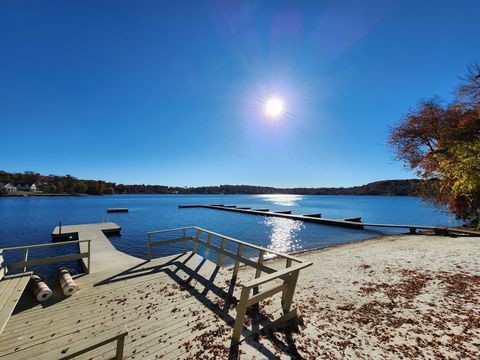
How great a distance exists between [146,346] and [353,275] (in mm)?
5947

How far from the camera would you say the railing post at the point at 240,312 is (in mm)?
3066

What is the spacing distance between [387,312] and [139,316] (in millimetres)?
4783

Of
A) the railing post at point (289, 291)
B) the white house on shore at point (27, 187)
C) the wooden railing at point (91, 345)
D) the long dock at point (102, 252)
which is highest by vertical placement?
the white house on shore at point (27, 187)

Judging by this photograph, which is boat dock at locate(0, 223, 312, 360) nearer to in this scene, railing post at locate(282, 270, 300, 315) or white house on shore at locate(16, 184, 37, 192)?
railing post at locate(282, 270, 300, 315)

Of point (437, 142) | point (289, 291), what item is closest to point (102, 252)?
point (289, 291)

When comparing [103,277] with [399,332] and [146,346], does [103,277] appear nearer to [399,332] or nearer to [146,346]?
[146,346]

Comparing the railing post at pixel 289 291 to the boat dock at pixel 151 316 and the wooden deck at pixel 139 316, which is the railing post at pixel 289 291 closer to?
the boat dock at pixel 151 316

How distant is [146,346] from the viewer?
10.4 ft

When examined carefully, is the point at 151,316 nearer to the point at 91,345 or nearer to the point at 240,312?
the point at 240,312

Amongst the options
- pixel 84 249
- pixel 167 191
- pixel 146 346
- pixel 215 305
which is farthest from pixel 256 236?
pixel 167 191

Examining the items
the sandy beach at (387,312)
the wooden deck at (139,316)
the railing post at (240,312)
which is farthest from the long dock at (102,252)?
the sandy beach at (387,312)

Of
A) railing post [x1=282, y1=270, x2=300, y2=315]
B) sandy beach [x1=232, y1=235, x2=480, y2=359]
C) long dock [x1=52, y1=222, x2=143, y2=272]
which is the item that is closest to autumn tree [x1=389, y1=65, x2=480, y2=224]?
sandy beach [x1=232, y1=235, x2=480, y2=359]

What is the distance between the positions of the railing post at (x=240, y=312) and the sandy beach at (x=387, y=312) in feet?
0.69

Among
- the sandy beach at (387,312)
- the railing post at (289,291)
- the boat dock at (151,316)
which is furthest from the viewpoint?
the railing post at (289,291)
